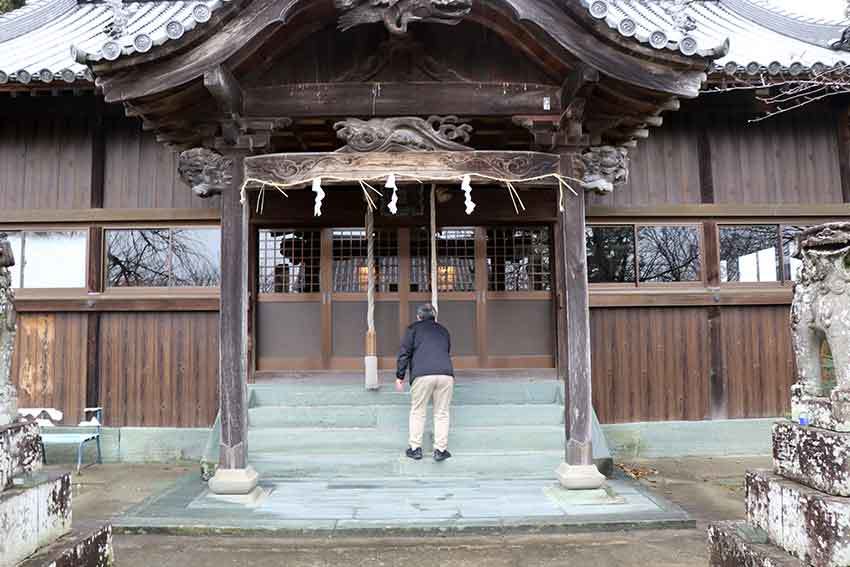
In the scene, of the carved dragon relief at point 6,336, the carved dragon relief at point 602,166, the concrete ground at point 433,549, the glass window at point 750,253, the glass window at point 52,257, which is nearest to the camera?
the carved dragon relief at point 6,336

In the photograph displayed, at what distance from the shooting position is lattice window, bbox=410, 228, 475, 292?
860cm

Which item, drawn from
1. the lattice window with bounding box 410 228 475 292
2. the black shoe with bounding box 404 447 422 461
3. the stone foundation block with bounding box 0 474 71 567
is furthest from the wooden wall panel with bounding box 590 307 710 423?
the stone foundation block with bounding box 0 474 71 567

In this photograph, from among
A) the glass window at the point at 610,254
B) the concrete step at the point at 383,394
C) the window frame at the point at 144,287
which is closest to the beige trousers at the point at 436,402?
the concrete step at the point at 383,394

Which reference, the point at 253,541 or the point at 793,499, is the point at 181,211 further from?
the point at 793,499

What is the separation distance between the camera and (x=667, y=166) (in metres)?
8.32

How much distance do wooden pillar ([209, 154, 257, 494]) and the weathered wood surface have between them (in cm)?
40

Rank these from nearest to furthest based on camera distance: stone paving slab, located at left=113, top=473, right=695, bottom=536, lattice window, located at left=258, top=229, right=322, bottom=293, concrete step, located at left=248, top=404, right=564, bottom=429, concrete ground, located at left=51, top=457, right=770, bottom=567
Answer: concrete ground, located at left=51, top=457, right=770, bottom=567 → stone paving slab, located at left=113, top=473, right=695, bottom=536 → concrete step, located at left=248, top=404, right=564, bottom=429 → lattice window, located at left=258, top=229, right=322, bottom=293

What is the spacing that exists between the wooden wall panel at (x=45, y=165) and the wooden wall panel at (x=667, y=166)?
768cm

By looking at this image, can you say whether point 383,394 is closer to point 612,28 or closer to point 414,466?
point 414,466

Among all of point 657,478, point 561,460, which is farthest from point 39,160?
point 657,478

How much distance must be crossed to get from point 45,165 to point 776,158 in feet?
34.6

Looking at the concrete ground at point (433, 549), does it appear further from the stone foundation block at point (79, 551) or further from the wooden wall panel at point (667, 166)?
the wooden wall panel at point (667, 166)

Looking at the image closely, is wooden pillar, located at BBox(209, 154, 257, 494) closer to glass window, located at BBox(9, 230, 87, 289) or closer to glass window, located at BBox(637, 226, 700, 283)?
glass window, located at BBox(9, 230, 87, 289)

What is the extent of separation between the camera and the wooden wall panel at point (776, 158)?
8328 mm
